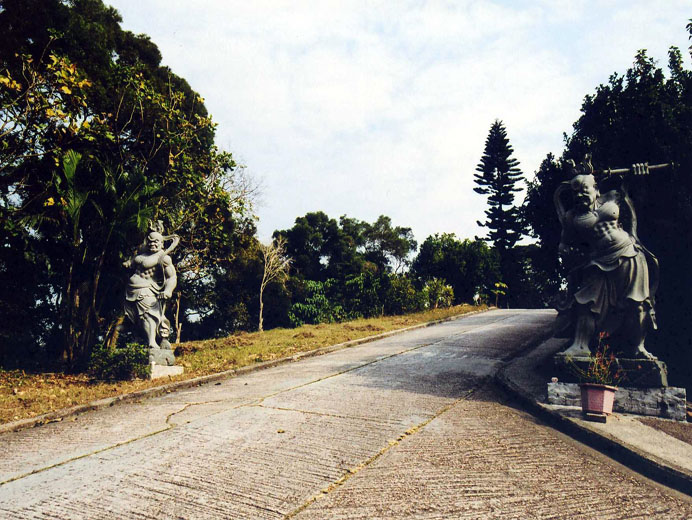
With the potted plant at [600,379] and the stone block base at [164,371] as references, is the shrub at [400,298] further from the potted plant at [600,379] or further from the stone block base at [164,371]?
the potted plant at [600,379]

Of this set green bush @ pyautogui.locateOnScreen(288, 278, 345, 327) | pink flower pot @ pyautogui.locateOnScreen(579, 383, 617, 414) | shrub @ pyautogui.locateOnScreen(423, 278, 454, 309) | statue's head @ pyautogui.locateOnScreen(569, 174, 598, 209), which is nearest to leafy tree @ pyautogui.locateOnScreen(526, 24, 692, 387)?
statue's head @ pyautogui.locateOnScreen(569, 174, 598, 209)

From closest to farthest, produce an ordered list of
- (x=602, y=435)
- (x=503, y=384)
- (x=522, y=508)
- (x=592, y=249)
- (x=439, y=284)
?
(x=522, y=508) < (x=602, y=435) < (x=592, y=249) < (x=503, y=384) < (x=439, y=284)

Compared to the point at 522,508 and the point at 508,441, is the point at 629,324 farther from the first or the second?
the point at 522,508

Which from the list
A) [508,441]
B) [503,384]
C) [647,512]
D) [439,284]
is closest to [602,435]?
[508,441]

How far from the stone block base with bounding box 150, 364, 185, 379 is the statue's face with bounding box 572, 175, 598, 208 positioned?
660cm

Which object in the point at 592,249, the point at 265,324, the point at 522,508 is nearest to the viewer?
the point at 522,508

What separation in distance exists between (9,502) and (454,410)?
12.8 feet

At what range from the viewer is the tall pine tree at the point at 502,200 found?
1117 inches

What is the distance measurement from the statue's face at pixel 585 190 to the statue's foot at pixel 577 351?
1.65 metres

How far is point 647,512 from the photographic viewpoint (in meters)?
2.70

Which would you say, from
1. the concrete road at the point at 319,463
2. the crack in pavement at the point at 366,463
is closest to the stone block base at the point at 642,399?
the concrete road at the point at 319,463

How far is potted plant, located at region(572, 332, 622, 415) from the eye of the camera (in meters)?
4.19

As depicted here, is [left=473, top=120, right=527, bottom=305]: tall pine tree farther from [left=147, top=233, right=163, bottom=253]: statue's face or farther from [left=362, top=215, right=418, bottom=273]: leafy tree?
[left=147, top=233, right=163, bottom=253]: statue's face

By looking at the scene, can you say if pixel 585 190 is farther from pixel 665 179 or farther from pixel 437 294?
pixel 437 294
